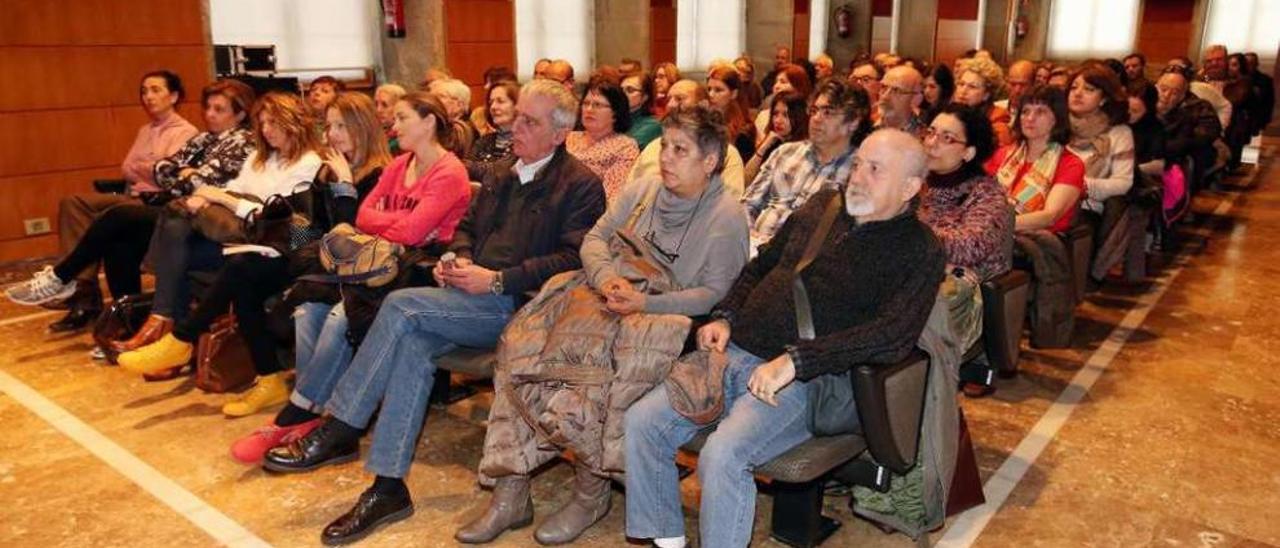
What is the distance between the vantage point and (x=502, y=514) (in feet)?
9.18

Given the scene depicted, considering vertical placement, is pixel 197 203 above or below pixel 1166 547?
above

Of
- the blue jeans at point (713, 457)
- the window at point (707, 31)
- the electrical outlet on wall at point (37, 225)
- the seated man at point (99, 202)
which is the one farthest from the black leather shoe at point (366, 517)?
the window at point (707, 31)

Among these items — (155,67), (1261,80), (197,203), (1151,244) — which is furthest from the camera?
(1261,80)

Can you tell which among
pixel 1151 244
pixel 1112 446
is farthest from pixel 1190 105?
pixel 1112 446

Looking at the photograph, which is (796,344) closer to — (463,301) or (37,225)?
(463,301)

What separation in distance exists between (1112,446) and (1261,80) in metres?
9.02

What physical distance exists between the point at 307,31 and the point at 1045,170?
6.28 meters

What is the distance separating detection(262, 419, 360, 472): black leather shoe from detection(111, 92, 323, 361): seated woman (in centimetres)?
113

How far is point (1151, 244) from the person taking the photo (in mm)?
5926

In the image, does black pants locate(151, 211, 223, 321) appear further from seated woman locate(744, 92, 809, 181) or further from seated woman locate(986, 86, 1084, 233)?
seated woman locate(986, 86, 1084, 233)

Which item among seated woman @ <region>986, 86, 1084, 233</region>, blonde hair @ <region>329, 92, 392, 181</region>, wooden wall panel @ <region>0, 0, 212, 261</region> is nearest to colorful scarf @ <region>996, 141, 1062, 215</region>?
seated woman @ <region>986, 86, 1084, 233</region>

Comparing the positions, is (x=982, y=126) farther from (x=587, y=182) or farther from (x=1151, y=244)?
(x=1151, y=244)

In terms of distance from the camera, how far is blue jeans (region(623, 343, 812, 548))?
2316 millimetres

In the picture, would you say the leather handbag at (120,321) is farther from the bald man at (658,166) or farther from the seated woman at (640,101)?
the seated woman at (640,101)
